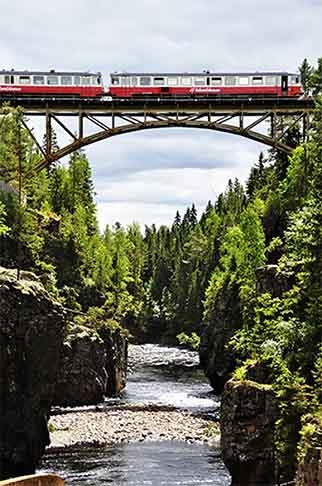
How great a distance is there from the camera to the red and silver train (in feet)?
186

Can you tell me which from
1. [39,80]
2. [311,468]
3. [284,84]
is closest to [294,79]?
[284,84]

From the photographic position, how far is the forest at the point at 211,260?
99.8 ft

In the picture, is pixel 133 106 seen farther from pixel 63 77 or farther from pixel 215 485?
pixel 215 485

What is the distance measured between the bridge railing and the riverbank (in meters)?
29.5

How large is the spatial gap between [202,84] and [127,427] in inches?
1015

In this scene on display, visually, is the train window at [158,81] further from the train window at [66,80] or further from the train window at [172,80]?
the train window at [66,80]

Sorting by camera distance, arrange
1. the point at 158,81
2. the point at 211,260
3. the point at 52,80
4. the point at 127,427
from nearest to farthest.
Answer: the point at 127,427 < the point at 158,81 < the point at 52,80 < the point at 211,260

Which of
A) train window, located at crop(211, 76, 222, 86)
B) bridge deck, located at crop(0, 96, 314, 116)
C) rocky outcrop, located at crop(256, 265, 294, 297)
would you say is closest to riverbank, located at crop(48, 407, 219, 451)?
rocky outcrop, located at crop(256, 265, 294, 297)

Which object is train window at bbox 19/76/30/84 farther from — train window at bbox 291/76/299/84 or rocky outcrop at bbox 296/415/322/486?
Answer: rocky outcrop at bbox 296/415/322/486

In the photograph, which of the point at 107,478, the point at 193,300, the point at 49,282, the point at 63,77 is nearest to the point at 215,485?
the point at 107,478

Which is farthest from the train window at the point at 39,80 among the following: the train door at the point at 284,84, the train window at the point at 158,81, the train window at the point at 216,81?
the train door at the point at 284,84

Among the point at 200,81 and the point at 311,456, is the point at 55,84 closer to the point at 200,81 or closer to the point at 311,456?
the point at 200,81

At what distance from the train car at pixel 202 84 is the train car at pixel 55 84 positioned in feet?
4.78

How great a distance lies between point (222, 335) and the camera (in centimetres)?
6012
